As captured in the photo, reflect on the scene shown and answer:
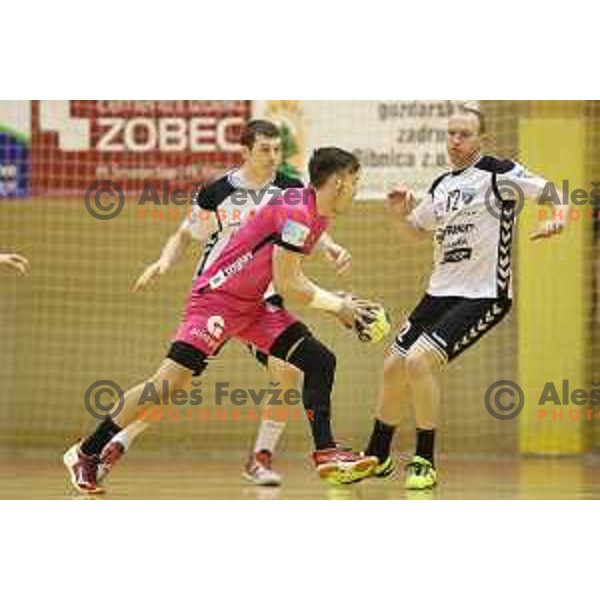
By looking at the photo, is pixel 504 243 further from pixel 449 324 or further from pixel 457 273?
pixel 449 324

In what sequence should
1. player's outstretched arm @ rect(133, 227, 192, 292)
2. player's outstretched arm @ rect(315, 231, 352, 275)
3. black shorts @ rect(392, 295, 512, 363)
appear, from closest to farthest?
player's outstretched arm @ rect(315, 231, 352, 275) < black shorts @ rect(392, 295, 512, 363) < player's outstretched arm @ rect(133, 227, 192, 292)

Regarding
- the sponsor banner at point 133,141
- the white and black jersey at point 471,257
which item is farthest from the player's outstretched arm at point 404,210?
the sponsor banner at point 133,141

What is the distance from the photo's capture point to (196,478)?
28.8 feet

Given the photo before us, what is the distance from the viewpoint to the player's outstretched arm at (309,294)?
6.20 meters

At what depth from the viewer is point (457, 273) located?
Result: 283 inches

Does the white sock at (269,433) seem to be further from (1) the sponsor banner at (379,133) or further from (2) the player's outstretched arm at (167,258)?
(1) the sponsor banner at (379,133)

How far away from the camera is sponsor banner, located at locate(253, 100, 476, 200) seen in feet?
36.2

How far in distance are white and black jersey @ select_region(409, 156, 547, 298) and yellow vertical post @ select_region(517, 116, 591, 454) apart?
12.5ft

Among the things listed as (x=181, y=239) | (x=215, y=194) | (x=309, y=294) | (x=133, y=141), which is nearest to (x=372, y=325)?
(x=309, y=294)

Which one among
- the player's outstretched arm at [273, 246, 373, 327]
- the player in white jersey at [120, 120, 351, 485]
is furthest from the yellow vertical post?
the player's outstretched arm at [273, 246, 373, 327]

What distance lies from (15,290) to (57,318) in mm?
404

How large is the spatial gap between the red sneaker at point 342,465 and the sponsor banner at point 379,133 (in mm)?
4495

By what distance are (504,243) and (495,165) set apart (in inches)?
15.3

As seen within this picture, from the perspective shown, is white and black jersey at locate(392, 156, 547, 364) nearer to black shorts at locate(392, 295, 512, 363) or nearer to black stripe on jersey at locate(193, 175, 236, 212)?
black shorts at locate(392, 295, 512, 363)
